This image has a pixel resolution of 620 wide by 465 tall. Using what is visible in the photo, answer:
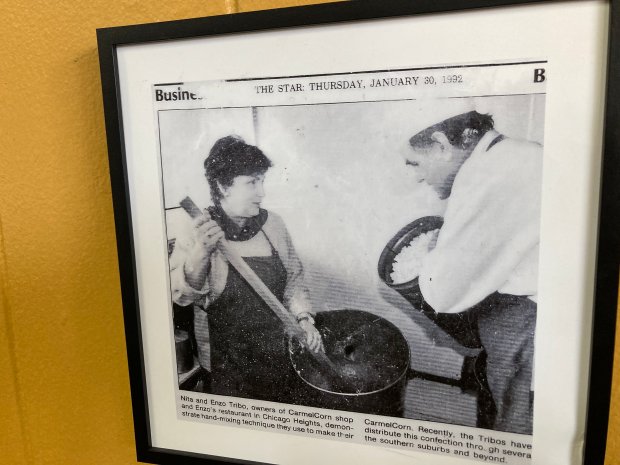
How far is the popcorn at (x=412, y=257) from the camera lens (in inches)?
15.6

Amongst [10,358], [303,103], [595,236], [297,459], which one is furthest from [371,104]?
[10,358]

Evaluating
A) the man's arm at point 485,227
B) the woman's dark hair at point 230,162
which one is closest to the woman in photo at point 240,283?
the woman's dark hair at point 230,162

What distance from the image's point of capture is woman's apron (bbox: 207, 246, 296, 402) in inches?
17.3

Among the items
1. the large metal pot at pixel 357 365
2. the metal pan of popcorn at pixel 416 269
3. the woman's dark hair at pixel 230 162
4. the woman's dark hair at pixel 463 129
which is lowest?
the large metal pot at pixel 357 365

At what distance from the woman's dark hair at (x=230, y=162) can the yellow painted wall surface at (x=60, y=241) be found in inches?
4.2

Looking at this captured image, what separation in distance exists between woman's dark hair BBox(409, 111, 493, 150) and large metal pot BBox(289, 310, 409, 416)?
15cm

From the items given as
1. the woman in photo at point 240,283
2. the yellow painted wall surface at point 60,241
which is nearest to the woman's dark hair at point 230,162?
the woman in photo at point 240,283

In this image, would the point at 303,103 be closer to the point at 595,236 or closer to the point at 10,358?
the point at 595,236

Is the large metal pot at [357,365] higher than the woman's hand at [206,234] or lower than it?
lower

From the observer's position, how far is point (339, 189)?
0.41 metres

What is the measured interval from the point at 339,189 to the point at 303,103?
0.24ft

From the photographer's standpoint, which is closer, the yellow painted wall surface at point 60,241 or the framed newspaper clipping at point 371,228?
the framed newspaper clipping at point 371,228

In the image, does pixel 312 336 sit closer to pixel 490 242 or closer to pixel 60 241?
pixel 490 242

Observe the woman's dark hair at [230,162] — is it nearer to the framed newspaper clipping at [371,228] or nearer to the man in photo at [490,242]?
the framed newspaper clipping at [371,228]
